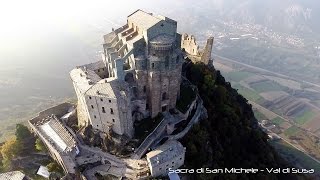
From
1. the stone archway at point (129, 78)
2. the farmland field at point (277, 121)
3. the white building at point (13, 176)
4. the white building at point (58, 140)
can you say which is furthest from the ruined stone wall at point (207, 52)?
the farmland field at point (277, 121)

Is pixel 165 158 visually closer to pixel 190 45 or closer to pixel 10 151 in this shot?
pixel 10 151

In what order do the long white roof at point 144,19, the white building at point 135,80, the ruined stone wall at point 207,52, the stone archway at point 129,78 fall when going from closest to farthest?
the white building at point 135,80 < the long white roof at point 144,19 < the stone archway at point 129,78 < the ruined stone wall at point 207,52

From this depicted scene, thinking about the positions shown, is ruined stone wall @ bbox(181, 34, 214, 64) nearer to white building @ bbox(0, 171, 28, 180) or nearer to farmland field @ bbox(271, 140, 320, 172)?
white building @ bbox(0, 171, 28, 180)

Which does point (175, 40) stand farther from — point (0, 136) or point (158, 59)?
point (0, 136)

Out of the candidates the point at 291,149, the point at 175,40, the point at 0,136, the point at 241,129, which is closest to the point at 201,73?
the point at 241,129

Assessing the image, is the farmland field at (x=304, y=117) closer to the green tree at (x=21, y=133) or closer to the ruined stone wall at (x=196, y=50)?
the ruined stone wall at (x=196, y=50)

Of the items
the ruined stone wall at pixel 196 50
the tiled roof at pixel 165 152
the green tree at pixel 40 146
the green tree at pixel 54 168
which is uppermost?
the ruined stone wall at pixel 196 50

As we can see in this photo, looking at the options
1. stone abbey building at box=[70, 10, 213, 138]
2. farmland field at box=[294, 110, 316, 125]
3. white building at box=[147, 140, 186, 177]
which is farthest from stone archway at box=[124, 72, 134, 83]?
farmland field at box=[294, 110, 316, 125]
